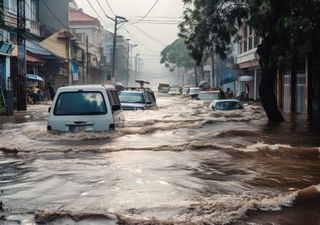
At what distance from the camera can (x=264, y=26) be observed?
18.2 m

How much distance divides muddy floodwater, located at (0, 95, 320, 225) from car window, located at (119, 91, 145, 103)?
328 inches

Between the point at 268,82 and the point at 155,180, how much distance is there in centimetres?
1290

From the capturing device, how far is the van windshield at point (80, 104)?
12.5m

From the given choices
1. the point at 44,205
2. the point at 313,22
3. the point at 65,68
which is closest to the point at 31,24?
the point at 65,68

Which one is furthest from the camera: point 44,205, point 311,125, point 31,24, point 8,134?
point 31,24

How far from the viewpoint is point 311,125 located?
64.5ft

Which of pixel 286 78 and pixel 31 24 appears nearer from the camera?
pixel 286 78

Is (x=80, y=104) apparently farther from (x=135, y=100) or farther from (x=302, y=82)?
(x=302, y=82)

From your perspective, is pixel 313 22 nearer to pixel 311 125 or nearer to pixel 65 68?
pixel 311 125

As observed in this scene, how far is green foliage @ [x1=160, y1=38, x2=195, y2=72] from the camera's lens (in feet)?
307

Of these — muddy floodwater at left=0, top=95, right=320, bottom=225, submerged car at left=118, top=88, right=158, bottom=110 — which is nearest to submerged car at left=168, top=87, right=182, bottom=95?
submerged car at left=118, top=88, right=158, bottom=110

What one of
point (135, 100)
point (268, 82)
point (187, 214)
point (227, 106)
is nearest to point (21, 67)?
point (135, 100)

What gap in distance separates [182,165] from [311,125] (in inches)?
451

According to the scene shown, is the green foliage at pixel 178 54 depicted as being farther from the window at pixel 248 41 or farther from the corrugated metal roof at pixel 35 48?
the corrugated metal roof at pixel 35 48
